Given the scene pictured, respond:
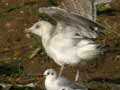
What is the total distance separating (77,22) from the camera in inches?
401

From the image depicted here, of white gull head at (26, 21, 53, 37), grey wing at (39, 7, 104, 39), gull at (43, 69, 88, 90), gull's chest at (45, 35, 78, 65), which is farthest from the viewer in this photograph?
white gull head at (26, 21, 53, 37)

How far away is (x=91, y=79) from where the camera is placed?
10680mm

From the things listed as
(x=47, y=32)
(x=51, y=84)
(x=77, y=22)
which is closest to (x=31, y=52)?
(x=47, y=32)

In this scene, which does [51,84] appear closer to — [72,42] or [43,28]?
[72,42]

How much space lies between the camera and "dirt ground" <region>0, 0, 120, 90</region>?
35.4 ft

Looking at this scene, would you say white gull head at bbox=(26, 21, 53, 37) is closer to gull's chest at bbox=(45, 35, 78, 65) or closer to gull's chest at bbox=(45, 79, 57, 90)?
gull's chest at bbox=(45, 35, 78, 65)

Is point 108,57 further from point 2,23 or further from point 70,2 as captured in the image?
point 2,23

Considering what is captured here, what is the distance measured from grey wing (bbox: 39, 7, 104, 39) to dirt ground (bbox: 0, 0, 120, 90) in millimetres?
558

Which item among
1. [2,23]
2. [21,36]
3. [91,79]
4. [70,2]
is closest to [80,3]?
[70,2]

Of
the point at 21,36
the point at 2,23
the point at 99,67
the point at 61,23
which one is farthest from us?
the point at 2,23

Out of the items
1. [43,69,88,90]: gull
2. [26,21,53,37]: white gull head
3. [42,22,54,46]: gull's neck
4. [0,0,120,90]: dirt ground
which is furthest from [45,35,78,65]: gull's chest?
[43,69,88,90]: gull

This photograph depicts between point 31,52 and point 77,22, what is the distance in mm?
2813

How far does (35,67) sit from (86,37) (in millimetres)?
1838

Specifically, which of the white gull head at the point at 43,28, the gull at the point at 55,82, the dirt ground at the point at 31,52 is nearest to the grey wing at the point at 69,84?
the gull at the point at 55,82
